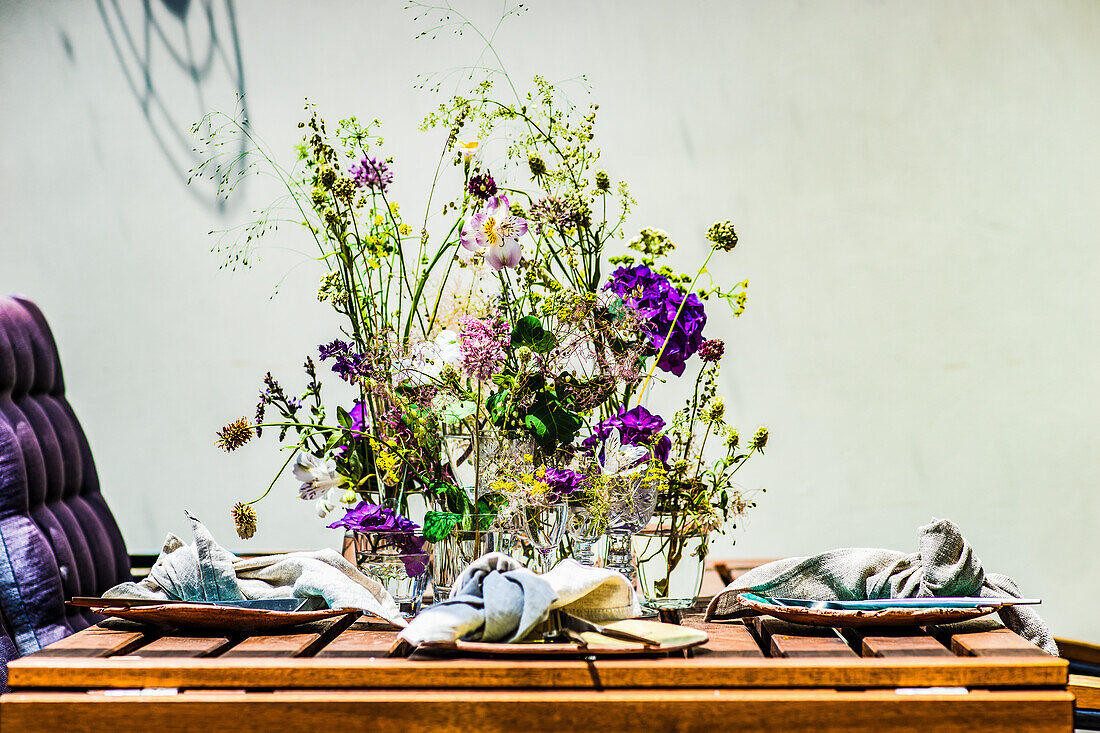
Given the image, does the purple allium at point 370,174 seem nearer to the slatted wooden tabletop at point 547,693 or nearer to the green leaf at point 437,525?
the green leaf at point 437,525

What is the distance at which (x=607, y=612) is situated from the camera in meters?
1.11

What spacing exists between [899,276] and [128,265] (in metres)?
2.24

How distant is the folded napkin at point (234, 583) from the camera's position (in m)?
1.19

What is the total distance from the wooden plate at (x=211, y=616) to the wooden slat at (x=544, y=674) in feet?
0.37

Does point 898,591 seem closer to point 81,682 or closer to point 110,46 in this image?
point 81,682

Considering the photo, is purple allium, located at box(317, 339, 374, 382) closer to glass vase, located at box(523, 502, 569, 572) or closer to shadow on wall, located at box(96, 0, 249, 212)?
glass vase, located at box(523, 502, 569, 572)

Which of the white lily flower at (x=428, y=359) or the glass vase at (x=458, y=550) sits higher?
the white lily flower at (x=428, y=359)

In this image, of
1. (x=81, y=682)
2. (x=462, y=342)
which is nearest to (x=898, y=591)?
(x=462, y=342)

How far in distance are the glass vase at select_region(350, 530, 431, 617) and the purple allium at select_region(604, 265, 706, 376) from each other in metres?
0.42

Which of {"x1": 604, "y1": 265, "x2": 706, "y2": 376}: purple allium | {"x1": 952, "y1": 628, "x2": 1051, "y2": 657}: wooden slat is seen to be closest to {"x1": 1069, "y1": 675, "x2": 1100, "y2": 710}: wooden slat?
{"x1": 952, "y1": 628, "x2": 1051, "y2": 657}: wooden slat

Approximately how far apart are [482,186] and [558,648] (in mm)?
596

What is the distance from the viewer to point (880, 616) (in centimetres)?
109

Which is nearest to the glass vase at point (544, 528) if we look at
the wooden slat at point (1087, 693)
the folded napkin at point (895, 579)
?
the folded napkin at point (895, 579)

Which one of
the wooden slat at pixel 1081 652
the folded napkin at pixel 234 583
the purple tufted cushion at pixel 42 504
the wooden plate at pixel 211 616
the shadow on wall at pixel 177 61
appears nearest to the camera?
the wooden plate at pixel 211 616
